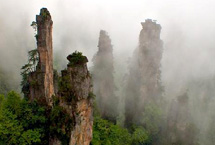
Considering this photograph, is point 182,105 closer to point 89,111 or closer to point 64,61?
point 89,111

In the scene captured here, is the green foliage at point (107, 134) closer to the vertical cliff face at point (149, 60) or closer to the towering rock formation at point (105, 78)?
the towering rock formation at point (105, 78)

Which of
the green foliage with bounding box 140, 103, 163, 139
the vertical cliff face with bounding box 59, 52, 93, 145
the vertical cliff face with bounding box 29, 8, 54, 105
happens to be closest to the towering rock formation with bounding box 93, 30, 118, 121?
the green foliage with bounding box 140, 103, 163, 139

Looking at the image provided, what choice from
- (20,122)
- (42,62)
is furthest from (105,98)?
(20,122)

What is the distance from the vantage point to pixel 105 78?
61.8 metres

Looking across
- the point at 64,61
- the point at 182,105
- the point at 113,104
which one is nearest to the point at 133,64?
the point at 113,104

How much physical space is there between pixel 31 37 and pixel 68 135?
85718 millimetres

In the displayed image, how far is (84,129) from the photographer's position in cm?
3375

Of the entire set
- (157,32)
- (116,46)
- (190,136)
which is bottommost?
(190,136)

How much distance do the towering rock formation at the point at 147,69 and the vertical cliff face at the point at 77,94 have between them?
3064cm

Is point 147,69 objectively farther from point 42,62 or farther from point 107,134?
point 42,62

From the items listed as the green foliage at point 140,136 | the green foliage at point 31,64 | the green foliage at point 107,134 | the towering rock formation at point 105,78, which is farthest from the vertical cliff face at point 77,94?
the towering rock formation at point 105,78

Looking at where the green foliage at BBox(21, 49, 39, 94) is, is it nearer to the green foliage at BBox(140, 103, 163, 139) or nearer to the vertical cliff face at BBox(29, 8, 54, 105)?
the vertical cliff face at BBox(29, 8, 54, 105)

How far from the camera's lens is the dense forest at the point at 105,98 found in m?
33.4

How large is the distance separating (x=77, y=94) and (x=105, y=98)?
29419 millimetres
